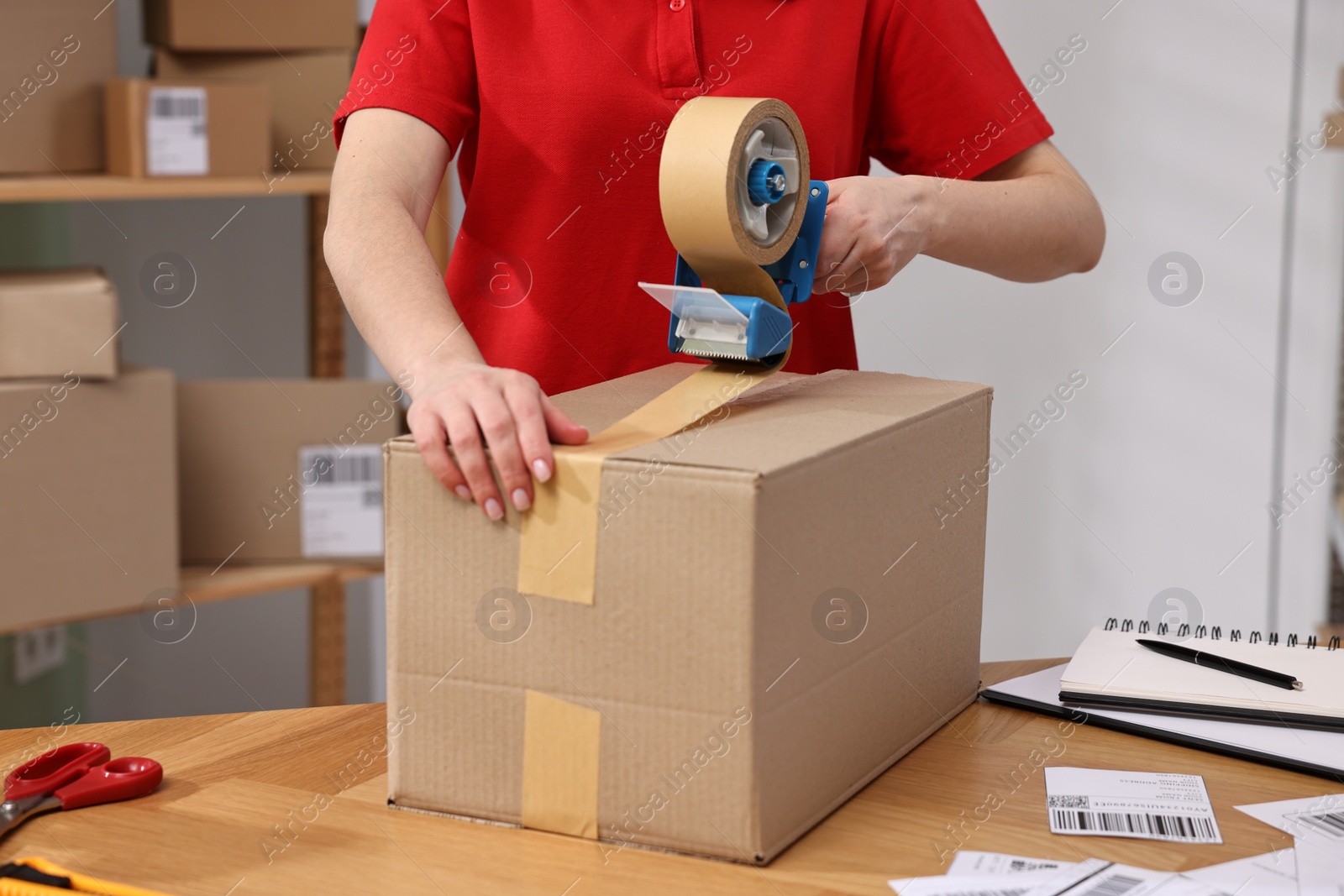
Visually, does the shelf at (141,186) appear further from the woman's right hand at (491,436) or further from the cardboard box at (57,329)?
the woman's right hand at (491,436)

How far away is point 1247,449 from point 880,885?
1.76 meters

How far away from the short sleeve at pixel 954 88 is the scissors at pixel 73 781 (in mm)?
919

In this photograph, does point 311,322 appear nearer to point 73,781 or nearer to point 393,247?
point 393,247

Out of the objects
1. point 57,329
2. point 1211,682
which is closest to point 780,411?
point 1211,682

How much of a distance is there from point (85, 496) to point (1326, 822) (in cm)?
161

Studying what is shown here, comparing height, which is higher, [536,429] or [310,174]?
[310,174]

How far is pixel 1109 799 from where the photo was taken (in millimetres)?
811

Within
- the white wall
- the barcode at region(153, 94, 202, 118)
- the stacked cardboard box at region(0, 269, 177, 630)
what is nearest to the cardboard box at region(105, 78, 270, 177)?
the barcode at region(153, 94, 202, 118)

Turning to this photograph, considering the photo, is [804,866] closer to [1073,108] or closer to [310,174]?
[310,174]

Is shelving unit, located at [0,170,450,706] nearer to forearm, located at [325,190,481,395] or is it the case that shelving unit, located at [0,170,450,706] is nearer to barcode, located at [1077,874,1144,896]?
forearm, located at [325,190,481,395]

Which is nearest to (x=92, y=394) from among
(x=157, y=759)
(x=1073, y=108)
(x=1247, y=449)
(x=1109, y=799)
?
(x=157, y=759)

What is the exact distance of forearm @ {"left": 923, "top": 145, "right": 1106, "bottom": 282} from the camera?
3.51 feet

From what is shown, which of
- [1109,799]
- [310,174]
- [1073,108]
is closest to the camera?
[1109,799]

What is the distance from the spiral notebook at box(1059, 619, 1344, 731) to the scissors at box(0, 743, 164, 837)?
684 millimetres
